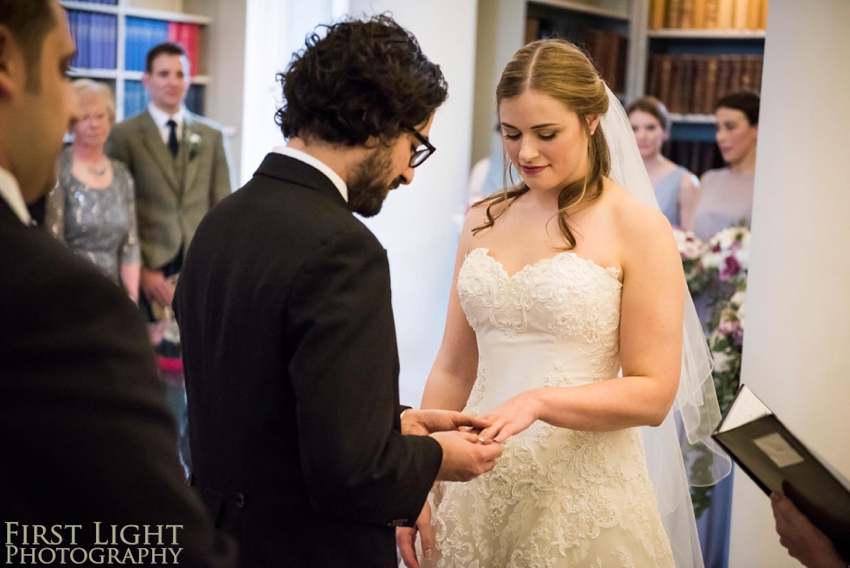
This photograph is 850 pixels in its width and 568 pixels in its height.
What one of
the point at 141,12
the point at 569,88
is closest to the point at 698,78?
the point at 141,12

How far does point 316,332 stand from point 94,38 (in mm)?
4525

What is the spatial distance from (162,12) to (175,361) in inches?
96.2

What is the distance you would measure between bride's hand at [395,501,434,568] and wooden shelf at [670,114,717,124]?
15.3 ft

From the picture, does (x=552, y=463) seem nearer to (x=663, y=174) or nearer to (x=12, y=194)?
(x=12, y=194)

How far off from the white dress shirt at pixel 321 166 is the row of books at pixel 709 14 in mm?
5105

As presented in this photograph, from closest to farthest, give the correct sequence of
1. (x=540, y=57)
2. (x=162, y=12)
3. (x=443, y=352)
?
(x=540, y=57) → (x=443, y=352) → (x=162, y=12)

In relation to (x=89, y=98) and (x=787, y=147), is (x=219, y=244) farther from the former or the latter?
(x=89, y=98)

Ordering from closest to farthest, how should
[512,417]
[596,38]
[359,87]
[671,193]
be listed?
[359,87]
[512,417]
[671,193]
[596,38]

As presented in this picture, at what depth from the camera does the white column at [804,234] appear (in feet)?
7.89

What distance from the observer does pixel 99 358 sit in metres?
0.71

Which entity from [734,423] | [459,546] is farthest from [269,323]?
[459,546]

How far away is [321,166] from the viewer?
1327mm

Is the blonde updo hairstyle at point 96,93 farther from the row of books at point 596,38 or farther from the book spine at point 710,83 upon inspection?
the book spine at point 710,83

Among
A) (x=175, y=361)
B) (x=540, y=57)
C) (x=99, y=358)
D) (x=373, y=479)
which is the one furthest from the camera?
(x=175, y=361)
